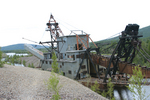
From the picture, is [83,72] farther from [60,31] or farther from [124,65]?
[60,31]

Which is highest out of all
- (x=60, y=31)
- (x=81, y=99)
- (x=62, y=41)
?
(x=60, y=31)

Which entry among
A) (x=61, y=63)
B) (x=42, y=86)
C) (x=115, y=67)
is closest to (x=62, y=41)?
(x=61, y=63)

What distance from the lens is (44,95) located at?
36.7 feet

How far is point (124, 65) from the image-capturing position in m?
16.5

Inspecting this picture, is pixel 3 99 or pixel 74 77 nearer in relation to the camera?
pixel 3 99

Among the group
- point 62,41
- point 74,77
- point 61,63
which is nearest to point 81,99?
point 74,77

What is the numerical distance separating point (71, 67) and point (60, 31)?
11.2 m

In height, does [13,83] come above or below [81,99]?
above

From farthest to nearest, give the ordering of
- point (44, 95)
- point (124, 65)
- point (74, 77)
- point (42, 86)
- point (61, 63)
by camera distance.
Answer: point (61, 63) < point (74, 77) < point (124, 65) < point (42, 86) < point (44, 95)

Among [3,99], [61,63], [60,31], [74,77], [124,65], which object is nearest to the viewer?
[3,99]

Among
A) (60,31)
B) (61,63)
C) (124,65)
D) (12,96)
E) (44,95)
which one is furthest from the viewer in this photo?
(60,31)

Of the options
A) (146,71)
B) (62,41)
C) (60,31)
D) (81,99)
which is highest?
(60,31)

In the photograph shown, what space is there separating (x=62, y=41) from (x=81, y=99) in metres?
Result: 14.5

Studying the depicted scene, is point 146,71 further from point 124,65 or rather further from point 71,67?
point 71,67
